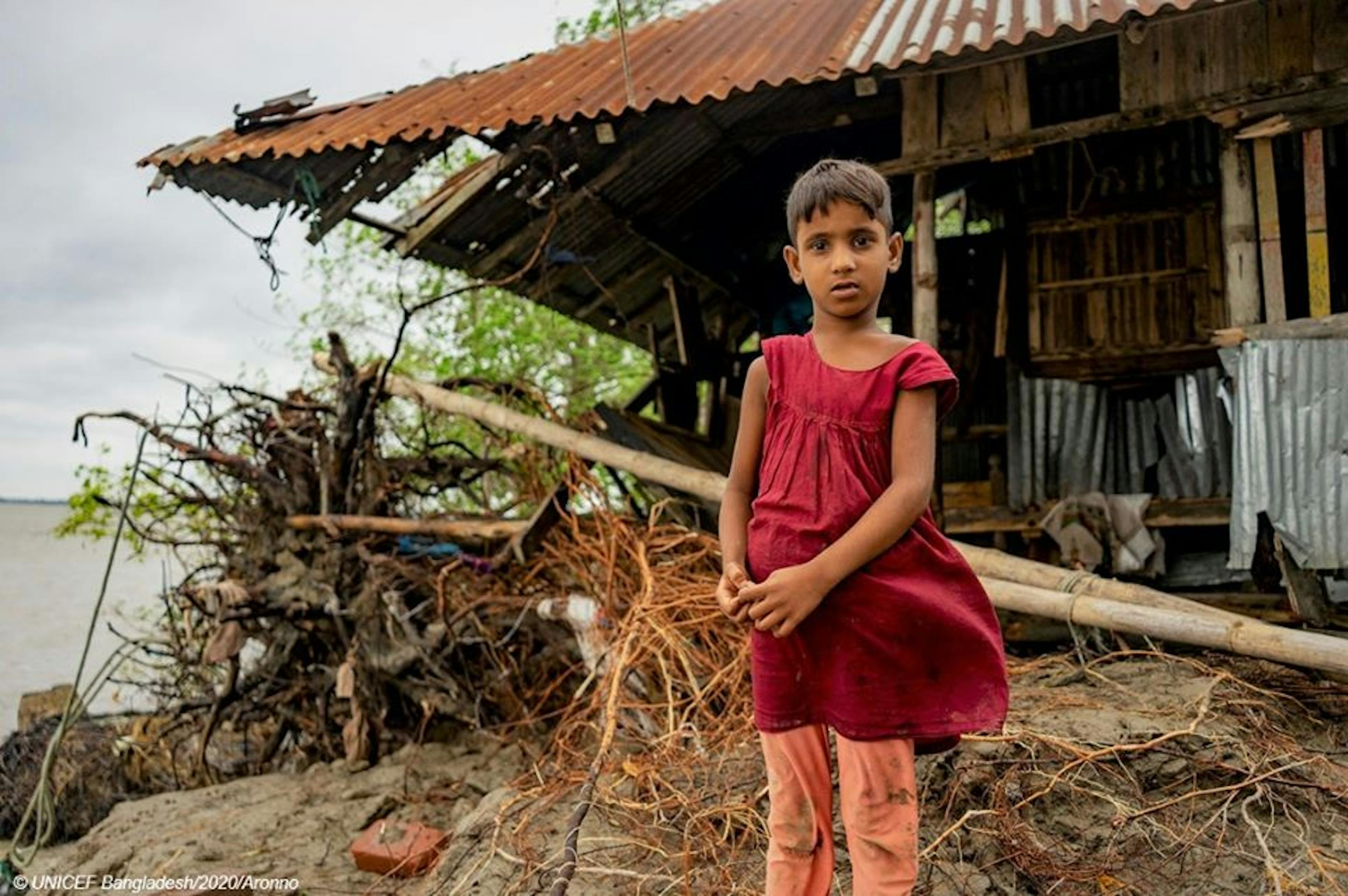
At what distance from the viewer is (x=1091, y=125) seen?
5.39m

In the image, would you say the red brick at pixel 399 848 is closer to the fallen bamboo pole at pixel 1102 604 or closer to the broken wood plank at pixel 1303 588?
the fallen bamboo pole at pixel 1102 604

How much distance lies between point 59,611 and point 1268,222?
1446 inches

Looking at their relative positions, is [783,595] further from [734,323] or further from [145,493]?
[734,323]

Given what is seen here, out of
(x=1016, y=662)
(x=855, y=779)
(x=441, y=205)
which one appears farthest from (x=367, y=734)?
(x=855, y=779)

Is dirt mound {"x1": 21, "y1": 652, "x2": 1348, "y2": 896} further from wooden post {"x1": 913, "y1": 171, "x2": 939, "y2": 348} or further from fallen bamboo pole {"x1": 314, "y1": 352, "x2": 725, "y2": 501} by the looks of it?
wooden post {"x1": 913, "y1": 171, "x2": 939, "y2": 348}

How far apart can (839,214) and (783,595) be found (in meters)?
0.76

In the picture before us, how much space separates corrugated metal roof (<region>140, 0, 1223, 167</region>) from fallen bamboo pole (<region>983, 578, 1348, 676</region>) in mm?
2779

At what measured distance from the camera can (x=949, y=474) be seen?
8.78 metres

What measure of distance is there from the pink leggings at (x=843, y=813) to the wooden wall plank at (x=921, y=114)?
4736mm

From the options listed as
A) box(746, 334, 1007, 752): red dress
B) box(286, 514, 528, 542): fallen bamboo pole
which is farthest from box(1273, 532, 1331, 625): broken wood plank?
box(286, 514, 528, 542): fallen bamboo pole

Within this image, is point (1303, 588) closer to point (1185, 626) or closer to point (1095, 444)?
point (1185, 626)

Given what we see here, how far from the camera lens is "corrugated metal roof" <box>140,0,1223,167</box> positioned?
16.1ft

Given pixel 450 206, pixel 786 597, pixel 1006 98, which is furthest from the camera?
pixel 450 206

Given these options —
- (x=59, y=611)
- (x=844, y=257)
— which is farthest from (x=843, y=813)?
(x=59, y=611)
